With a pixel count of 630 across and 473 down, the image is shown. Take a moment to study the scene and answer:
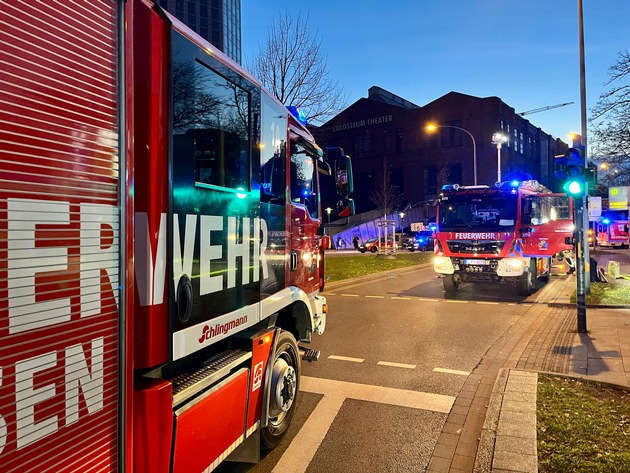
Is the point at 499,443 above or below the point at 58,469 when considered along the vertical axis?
below

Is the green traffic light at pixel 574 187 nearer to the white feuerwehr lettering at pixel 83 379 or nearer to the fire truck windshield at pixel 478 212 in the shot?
the fire truck windshield at pixel 478 212

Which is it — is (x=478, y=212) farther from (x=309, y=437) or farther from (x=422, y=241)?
(x=422, y=241)

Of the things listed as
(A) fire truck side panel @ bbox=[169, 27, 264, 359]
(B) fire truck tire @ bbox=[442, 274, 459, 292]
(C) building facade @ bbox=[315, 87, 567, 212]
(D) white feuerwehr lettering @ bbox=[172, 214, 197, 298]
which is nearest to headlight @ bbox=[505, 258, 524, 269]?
(B) fire truck tire @ bbox=[442, 274, 459, 292]

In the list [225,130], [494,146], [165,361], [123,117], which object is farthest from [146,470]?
[494,146]

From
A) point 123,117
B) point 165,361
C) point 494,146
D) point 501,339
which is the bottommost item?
point 501,339

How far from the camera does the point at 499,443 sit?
12.0 ft

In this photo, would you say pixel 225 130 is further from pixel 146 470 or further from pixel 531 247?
pixel 531 247

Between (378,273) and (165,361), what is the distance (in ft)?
53.6

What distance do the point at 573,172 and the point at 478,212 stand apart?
5370 millimetres

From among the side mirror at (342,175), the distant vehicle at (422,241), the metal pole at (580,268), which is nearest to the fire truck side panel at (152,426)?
the side mirror at (342,175)

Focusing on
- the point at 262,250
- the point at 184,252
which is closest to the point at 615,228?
the point at 262,250

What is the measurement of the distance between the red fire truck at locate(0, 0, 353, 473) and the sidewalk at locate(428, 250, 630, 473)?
1.73m

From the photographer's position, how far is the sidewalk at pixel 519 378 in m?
3.64

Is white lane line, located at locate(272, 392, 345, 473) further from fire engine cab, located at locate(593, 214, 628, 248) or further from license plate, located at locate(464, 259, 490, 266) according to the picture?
fire engine cab, located at locate(593, 214, 628, 248)
